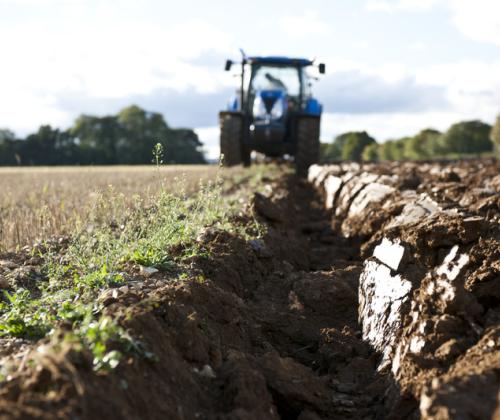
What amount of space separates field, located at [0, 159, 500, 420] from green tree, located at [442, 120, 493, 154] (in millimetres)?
52587

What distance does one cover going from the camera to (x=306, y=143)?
15.9 m

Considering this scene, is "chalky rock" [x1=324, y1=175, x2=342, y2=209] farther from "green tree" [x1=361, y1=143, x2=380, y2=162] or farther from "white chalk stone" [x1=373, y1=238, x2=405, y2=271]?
"green tree" [x1=361, y1=143, x2=380, y2=162]

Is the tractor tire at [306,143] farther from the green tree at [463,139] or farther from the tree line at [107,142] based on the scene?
the green tree at [463,139]

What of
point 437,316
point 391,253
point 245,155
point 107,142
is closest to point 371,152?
point 107,142

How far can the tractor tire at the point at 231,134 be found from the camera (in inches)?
626

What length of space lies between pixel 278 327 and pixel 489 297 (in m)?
1.36

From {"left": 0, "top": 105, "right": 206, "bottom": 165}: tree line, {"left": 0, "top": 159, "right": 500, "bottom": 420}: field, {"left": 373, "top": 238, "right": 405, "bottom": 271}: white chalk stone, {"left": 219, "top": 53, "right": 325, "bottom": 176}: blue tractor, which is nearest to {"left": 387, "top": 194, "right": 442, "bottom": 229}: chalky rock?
{"left": 0, "top": 159, "right": 500, "bottom": 420}: field

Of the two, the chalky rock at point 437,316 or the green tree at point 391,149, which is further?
the green tree at point 391,149

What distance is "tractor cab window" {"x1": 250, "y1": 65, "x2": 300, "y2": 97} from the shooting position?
16484 mm

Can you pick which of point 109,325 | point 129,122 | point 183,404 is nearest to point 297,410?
point 183,404

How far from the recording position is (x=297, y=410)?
341 cm

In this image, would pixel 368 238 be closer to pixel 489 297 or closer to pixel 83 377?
pixel 489 297

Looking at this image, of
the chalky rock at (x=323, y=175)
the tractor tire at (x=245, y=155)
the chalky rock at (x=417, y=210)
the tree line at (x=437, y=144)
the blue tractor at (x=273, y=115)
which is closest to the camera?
the chalky rock at (x=417, y=210)

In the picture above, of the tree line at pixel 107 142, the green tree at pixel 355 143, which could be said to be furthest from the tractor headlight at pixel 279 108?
the green tree at pixel 355 143
